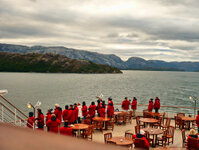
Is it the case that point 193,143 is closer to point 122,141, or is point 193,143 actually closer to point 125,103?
point 122,141

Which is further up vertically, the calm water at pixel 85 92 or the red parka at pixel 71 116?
the red parka at pixel 71 116

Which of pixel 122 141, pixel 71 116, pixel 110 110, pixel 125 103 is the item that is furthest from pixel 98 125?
pixel 122 141

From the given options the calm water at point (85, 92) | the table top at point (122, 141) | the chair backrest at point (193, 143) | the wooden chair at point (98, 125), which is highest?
the chair backrest at point (193, 143)

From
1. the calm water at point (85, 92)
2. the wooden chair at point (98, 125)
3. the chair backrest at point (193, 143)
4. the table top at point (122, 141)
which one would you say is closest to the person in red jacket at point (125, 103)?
the wooden chair at point (98, 125)

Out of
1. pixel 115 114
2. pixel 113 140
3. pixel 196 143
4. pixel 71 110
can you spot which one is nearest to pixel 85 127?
pixel 71 110

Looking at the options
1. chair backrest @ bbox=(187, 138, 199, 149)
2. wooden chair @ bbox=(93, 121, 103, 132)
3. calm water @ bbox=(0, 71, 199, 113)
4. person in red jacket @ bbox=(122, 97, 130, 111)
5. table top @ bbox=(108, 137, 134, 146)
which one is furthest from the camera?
calm water @ bbox=(0, 71, 199, 113)

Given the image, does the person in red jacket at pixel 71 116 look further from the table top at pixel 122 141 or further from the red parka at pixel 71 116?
the table top at pixel 122 141

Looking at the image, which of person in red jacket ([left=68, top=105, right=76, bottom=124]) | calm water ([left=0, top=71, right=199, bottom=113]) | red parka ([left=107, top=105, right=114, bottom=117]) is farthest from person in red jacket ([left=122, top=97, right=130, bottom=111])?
calm water ([left=0, top=71, right=199, bottom=113])

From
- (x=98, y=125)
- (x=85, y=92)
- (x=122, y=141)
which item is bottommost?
(x=85, y=92)

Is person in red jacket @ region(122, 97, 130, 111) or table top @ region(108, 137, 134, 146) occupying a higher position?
person in red jacket @ region(122, 97, 130, 111)

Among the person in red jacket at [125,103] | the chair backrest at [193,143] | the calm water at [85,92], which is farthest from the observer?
the calm water at [85,92]

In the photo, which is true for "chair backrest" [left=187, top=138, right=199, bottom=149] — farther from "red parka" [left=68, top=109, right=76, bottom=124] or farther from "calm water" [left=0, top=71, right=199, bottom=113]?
"calm water" [left=0, top=71, right=199, bottom=113]

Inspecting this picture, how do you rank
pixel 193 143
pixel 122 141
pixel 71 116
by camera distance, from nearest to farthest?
1. pixel 193 143
2. pixel 122 141
3. pixel 71 116

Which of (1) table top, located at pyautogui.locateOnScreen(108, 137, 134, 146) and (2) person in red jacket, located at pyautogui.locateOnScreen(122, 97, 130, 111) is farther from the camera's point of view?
(2) person in red jacket, located at pyautogui.locateOnScreen(122, 97, 130, 111)
